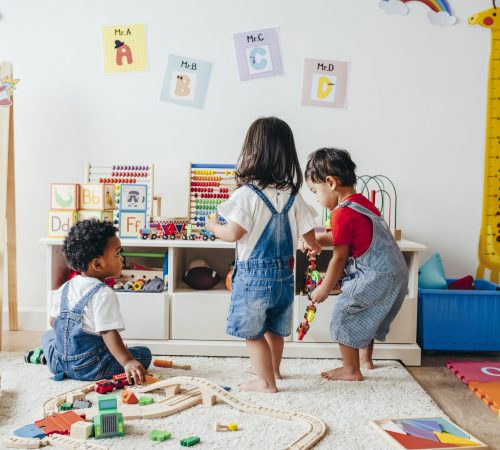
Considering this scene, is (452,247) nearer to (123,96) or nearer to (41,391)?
(123,96)

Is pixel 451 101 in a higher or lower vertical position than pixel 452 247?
higher

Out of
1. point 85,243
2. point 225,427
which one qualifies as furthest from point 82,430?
point 85,243

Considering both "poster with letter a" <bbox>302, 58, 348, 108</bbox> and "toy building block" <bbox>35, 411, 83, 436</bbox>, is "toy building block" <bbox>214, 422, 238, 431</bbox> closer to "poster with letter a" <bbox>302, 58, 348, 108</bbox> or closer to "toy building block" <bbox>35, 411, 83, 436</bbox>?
"toy building block" <bbox>35, 411, 83, 436</bbox>

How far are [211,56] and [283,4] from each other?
0.40 m

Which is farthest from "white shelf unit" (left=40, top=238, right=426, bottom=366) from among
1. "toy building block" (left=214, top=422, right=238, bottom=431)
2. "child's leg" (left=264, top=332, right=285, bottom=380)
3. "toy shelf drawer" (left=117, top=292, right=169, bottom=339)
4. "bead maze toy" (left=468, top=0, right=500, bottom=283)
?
"toy building block" (left=214, top=422, right=238, bottom=431)

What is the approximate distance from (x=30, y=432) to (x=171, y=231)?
1115 millimetres

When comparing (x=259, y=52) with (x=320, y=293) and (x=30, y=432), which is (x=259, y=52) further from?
(x=30, y=432)

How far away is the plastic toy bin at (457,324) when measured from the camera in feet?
8.18

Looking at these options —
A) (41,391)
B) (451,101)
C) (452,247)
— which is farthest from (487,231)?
(41,391)

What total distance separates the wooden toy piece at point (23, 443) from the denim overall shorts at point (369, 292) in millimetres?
1046

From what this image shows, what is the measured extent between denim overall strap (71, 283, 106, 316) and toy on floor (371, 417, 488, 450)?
97 centimetres

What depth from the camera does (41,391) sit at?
1920 mm

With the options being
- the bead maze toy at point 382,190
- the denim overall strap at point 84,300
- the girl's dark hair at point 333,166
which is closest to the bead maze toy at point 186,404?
the denim overall strap at point 84,300

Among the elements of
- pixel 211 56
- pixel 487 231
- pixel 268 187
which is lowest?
pixel 487 231
